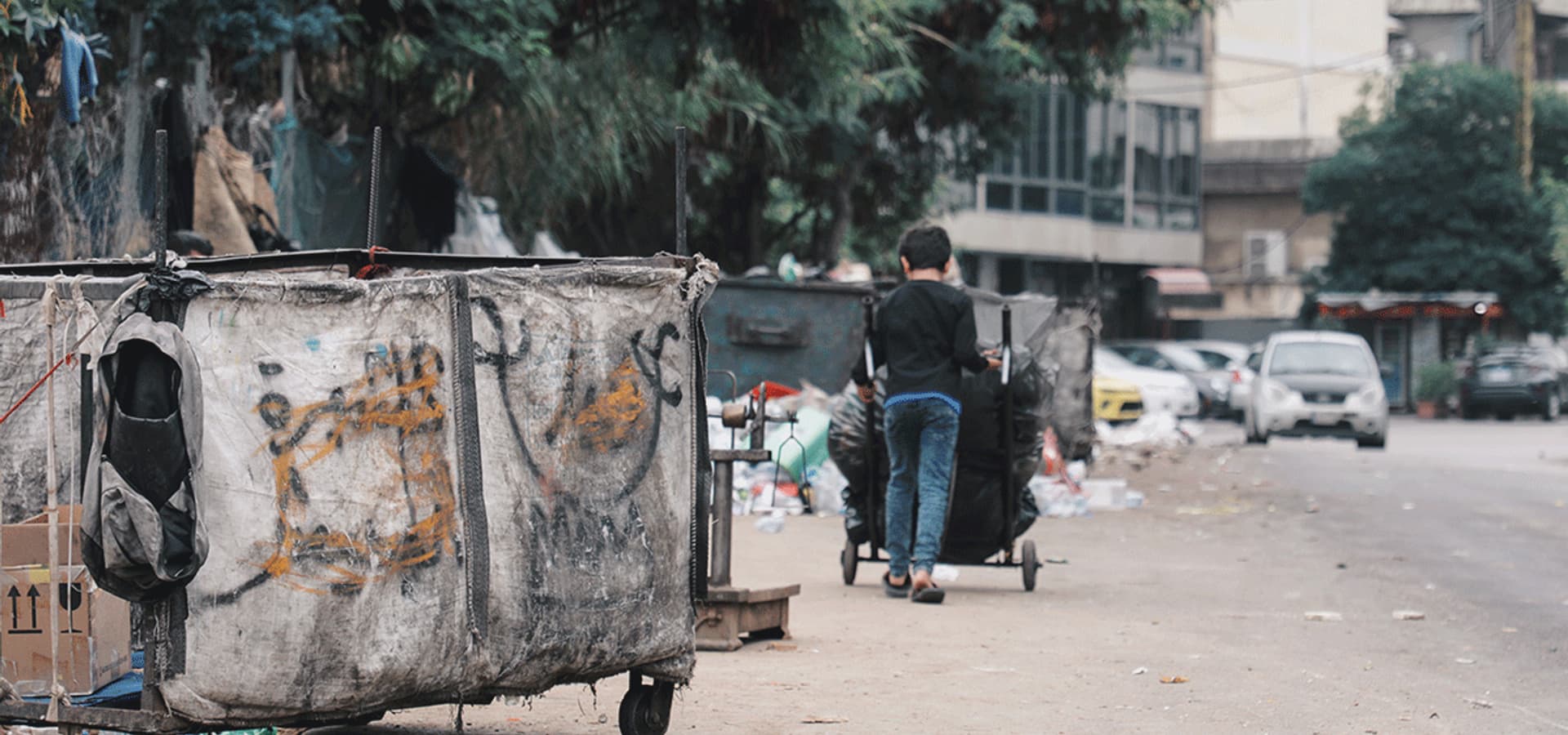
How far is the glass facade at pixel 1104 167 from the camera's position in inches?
1848

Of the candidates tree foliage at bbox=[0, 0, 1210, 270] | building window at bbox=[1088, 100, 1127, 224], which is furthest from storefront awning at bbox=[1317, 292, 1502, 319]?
tree foliage at bbox=[0, 0, 1210, 270]

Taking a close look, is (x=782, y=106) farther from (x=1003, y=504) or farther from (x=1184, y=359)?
(x=1184, y=359)

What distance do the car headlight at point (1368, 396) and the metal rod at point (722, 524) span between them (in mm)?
19339

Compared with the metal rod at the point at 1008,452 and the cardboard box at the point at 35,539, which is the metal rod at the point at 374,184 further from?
the metal rod at the point at 1008,452

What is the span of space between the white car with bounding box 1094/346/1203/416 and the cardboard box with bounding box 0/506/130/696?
27902 millimetres

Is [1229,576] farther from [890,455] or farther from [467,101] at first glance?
[467,101]

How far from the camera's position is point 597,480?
5117mm

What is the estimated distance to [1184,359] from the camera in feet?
126

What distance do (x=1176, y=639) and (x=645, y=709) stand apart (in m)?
3.41

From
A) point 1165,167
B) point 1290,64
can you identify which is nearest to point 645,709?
point 1165,167

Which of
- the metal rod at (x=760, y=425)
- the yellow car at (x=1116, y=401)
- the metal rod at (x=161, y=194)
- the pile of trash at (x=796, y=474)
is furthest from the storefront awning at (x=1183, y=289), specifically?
the metal rod at (x=161, y=194)

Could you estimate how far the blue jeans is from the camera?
905 cm

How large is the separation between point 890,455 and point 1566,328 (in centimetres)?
4202

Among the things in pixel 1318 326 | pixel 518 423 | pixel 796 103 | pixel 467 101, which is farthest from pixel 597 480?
pixel 1318 326
